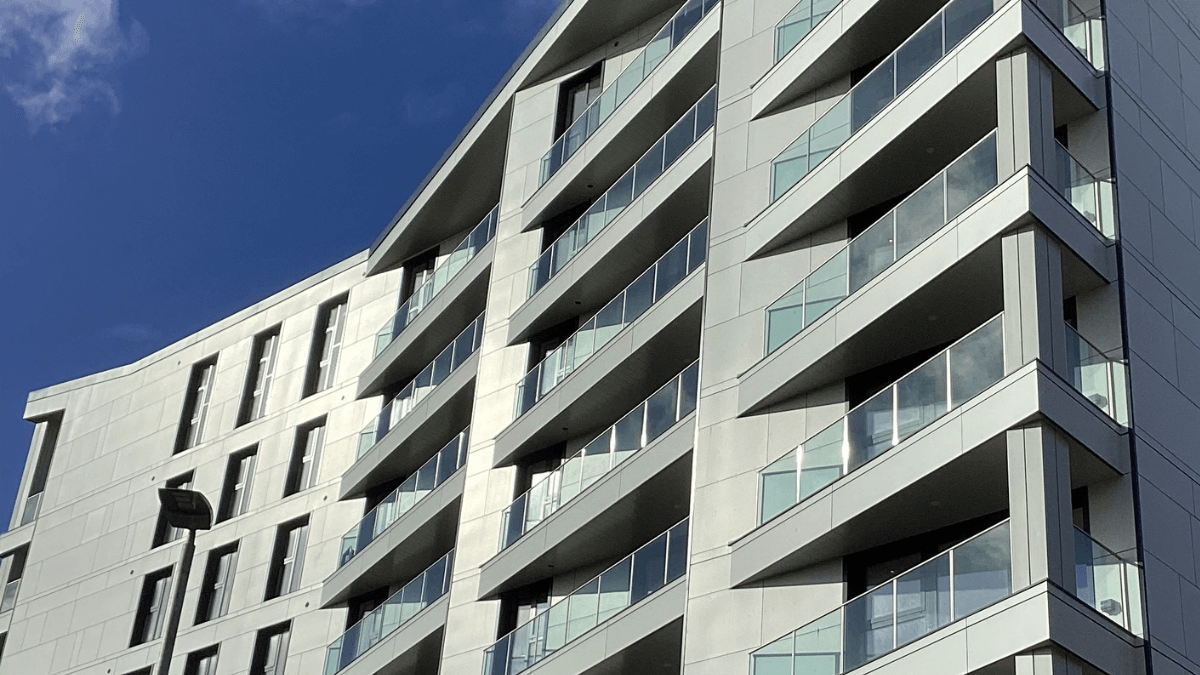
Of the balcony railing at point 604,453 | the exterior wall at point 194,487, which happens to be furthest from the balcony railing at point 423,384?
Answer: the balcony railing at point 604,453

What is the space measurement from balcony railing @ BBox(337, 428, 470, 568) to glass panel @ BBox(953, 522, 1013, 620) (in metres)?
17.0

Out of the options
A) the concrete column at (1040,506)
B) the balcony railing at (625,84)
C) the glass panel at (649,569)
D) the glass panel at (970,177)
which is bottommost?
the concrete column at (1040,506)

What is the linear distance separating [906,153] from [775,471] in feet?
17.6

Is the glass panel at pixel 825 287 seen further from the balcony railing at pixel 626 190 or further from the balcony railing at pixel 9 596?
the balcony railing at pixel 9 596

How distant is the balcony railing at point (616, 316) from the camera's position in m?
28.4

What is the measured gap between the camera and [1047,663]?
17.5 meters

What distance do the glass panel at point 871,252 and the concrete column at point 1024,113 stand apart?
86.6 inches

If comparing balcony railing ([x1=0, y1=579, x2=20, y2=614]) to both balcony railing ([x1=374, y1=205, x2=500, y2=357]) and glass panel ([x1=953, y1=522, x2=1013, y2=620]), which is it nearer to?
balcony railing ([x1=374, y1=205, x2=500, y2=357])

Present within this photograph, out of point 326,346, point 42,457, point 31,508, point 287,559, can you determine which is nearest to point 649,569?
point 287,559

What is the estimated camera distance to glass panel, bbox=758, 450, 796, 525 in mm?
22891

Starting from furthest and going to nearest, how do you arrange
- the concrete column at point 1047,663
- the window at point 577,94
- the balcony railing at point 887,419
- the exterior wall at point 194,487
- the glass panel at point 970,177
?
the exterior wall at point 194,487 < the window at point 577,94 < the glass panel at point 970,177 < the balcony railing at point 887,419 < the concrete column at point 1047,663

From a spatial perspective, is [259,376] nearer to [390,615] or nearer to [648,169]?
[390,615]

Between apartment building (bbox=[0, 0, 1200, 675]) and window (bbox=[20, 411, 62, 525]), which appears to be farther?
window (bbox=[20, 411, 62, 525])

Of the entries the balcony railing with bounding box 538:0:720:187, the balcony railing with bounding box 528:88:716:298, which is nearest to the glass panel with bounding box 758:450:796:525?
the balcony railing with bounding box 528:88:716:298
